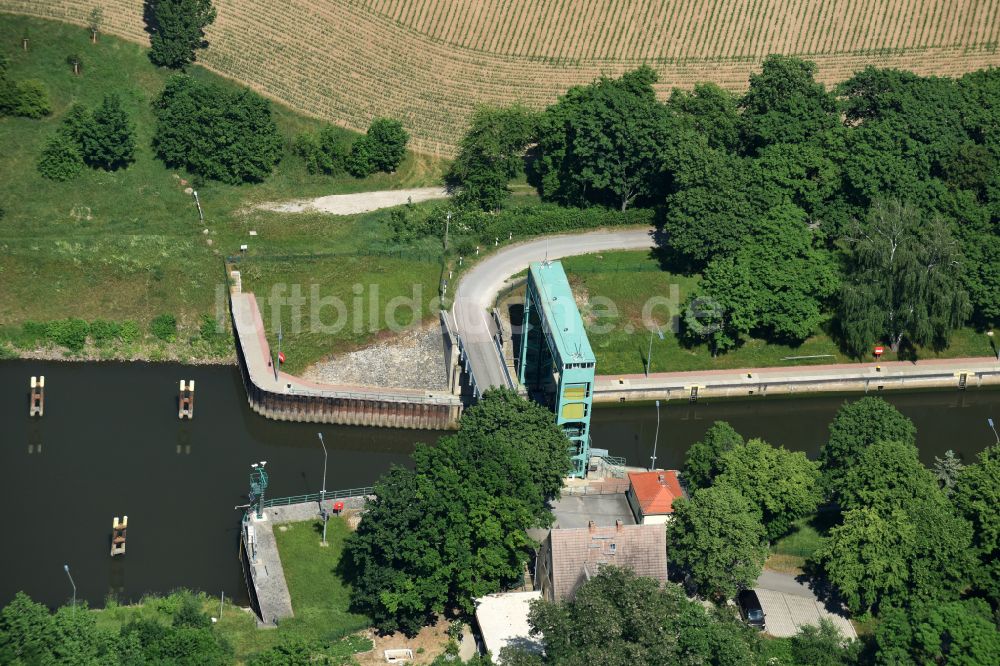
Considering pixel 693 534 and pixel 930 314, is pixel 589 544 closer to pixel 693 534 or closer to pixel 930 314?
pixel 693 534

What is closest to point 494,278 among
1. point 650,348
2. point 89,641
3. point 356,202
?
point 650,348

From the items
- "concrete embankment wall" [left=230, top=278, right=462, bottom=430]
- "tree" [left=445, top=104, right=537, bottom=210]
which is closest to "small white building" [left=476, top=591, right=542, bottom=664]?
"concrete embankment wall" [left=230, top=278, right=462, bottom=430]

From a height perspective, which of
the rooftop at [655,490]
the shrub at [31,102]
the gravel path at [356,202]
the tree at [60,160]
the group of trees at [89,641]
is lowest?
the group of trees at [89,641]

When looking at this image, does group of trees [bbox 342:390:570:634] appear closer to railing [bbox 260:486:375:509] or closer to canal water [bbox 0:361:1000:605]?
railing [bbox 260:486:375:509]

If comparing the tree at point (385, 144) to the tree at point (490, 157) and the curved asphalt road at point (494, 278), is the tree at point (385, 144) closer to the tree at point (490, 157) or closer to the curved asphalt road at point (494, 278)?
the tree at point (490, 157)

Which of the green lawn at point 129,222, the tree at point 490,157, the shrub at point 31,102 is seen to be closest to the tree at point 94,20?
the green lawn at point 129,222

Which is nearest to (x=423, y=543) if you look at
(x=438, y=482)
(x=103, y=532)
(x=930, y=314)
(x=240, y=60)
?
(x=438, y=482)
